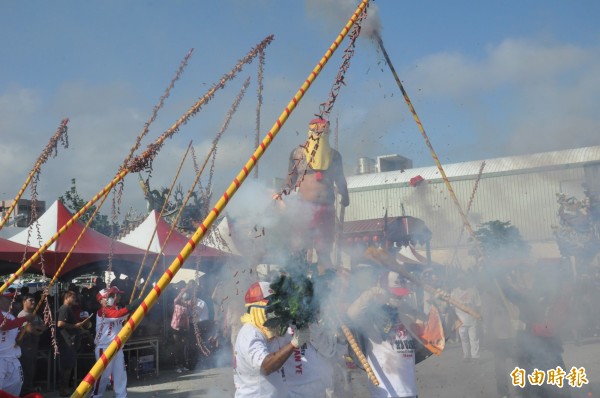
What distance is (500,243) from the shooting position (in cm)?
1065

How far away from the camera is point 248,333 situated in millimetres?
4484

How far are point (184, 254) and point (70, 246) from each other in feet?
30.5

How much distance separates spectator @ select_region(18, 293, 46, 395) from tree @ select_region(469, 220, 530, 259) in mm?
6828

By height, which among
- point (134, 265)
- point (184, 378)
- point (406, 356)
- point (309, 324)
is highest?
point (134, 265)

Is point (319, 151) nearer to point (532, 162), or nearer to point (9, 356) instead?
point (9, 356)

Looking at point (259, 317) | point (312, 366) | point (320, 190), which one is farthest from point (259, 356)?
point (320, 190)

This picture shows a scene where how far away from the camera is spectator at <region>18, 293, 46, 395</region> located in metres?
9.27

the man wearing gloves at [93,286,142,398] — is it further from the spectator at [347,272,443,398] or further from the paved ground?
the spectator at [347,272,443,398]

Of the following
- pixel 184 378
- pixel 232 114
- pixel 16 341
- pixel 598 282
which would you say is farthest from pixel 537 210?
pixel 16 341

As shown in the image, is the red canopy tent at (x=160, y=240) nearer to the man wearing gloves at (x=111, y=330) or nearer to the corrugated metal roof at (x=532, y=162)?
the man wearing gloves at (x=111, y=330)

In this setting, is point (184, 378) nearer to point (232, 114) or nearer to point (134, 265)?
point (134, 265)

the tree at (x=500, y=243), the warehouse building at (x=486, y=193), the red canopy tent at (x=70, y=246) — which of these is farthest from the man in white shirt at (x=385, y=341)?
the red canopy tent at (x=70, y=246)

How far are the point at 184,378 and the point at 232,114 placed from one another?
6.46 meters

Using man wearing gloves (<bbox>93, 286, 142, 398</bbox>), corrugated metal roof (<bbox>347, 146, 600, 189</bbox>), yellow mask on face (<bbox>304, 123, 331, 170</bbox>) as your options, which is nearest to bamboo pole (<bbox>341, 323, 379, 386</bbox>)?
yellow mask on face (<bbox>304, 123, 331, 170</bbox>)
